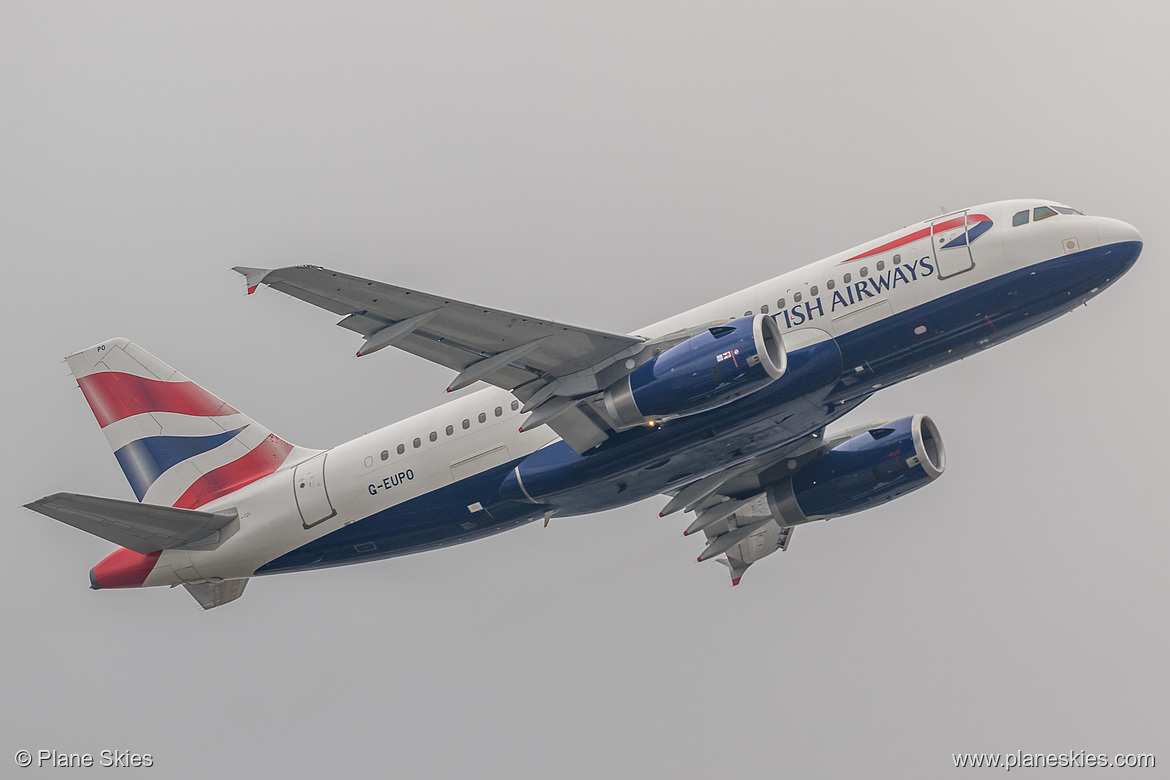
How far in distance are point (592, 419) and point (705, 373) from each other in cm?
368

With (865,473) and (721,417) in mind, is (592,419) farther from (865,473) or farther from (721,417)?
(865,473)

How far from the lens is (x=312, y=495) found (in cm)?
3416

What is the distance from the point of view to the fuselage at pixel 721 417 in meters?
29.2

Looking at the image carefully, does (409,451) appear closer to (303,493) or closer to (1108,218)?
(303,493)

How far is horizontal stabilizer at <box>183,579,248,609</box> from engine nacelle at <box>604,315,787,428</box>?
13.4 m

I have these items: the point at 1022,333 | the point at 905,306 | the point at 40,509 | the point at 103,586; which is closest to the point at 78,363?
the point at 103,586

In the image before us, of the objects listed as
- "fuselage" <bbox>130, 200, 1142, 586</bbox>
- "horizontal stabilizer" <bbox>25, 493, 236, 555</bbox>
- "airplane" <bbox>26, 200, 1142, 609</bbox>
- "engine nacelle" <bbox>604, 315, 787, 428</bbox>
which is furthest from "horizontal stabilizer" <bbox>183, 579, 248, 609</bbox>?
"engine nacelle" <bbox>604, 315, 787, 428</bbox>

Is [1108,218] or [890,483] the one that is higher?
[1108,218]

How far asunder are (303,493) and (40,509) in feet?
Answer: 24.2

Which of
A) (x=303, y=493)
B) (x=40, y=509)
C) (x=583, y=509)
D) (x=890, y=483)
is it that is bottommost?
(x=890, y=483)

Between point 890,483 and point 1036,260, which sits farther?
point 890,483

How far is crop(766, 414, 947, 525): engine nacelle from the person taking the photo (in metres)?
35.0

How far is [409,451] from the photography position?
109 ft

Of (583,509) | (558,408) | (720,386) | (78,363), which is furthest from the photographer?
(78,363)
